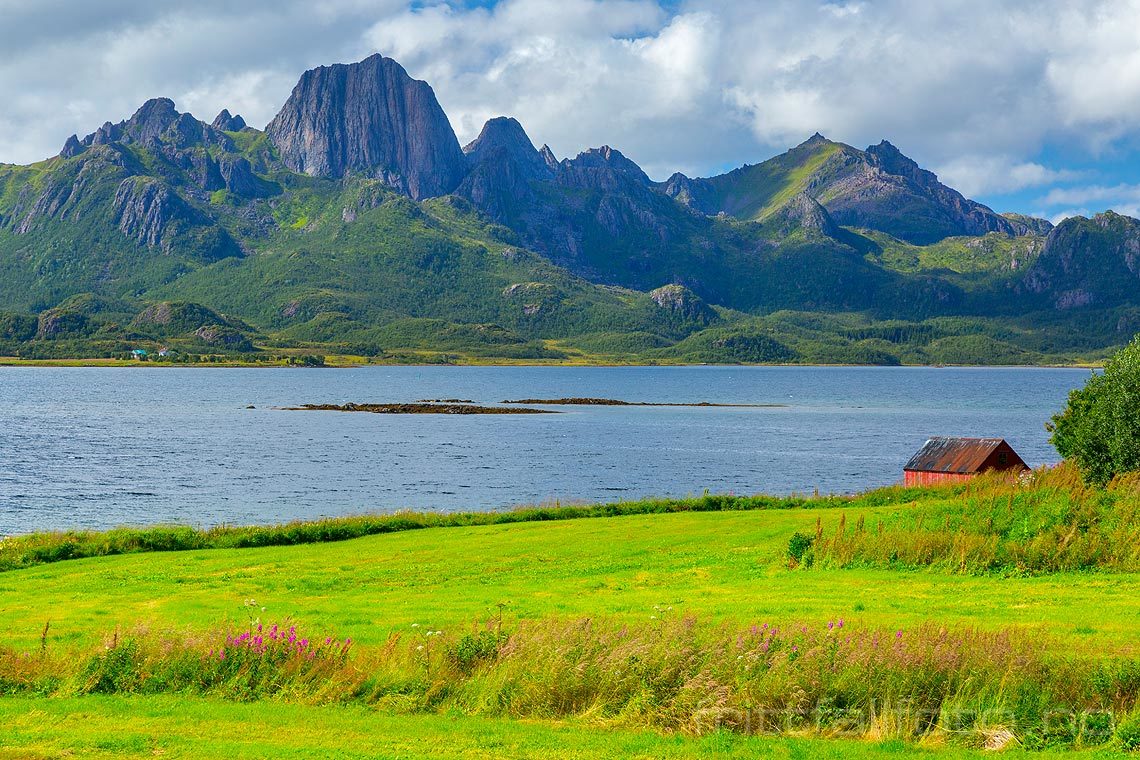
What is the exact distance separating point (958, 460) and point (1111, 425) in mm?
17451

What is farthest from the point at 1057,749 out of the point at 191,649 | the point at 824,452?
the point at 824,452

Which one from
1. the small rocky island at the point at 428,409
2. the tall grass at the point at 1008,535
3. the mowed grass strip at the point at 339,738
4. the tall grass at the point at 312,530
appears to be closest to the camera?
the mowed grass strip at the point at 339,738

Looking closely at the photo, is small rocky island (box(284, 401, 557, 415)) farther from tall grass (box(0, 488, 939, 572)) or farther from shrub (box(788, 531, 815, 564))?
shrub (box(788, 531, 815, 564))

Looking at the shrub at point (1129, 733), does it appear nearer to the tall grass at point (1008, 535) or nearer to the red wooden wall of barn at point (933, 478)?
the tall grass at point (1008, 535)

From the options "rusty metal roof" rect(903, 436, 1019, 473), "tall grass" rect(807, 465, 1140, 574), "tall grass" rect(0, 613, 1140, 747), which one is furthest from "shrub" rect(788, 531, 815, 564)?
"rusty metal roof" rect(903, 436, 1019, 473)

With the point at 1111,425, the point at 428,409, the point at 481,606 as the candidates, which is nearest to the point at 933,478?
the point at 1111,425

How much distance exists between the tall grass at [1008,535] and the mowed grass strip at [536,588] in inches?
40.2

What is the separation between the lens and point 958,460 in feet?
205

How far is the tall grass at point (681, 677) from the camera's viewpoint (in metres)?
15.7

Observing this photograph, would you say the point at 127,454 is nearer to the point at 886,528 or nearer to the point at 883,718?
the point at 886,528

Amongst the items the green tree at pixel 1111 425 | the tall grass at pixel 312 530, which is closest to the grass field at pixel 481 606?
the tall grass at pixel 312 530

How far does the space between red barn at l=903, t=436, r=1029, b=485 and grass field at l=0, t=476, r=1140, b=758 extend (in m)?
12.6

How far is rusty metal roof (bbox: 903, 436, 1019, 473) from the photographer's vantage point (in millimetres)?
61281

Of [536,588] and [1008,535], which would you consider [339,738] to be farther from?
[1008,535]
